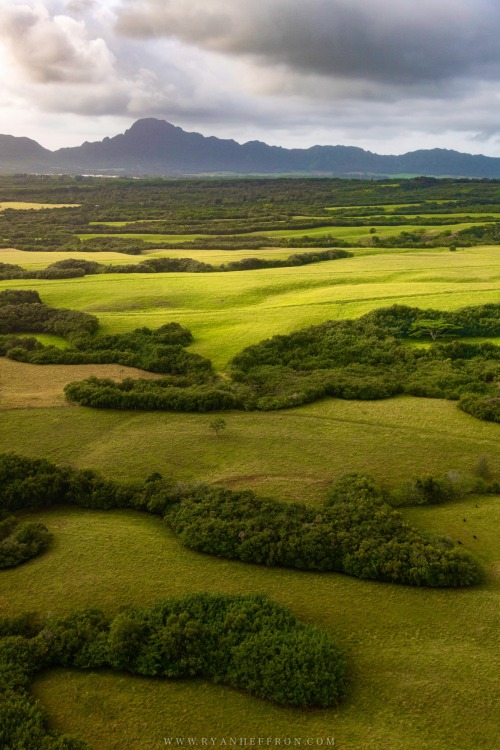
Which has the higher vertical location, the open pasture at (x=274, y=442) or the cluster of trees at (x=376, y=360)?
the cluster of trees at (x=376, y=360)

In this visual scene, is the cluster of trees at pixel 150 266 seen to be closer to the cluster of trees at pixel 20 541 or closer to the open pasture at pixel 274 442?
the open pasture at pixel 274 442

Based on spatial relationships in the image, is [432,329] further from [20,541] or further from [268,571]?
[20,541]

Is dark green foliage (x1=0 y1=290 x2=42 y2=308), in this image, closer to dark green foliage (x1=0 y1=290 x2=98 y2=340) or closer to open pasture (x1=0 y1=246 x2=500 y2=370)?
dark green foliage (x1=0 y1=290 x2=98 y2=340)

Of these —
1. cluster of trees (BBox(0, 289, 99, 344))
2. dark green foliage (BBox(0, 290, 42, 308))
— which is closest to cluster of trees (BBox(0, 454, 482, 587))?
cluster of trees (BBox(0, 289, 99, 344))

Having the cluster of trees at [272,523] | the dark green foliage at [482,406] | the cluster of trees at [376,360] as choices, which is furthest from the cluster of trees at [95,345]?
the dark green foliage at [482,406]

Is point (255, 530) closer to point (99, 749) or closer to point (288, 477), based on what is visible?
point (288, 477)

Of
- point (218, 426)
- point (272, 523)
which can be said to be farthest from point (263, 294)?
point (272, 523)

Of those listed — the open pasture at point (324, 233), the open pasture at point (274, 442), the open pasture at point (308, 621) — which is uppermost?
the open pasture at point (324, 233)
